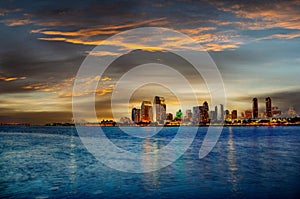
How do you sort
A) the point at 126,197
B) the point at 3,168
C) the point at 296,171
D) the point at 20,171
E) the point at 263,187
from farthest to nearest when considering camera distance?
the point at 3,168
the point at 20,171
the point at 296,171
the point at 263,187
the point at 126,197

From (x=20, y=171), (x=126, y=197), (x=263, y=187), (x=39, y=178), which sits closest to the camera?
(x=126, y=197)

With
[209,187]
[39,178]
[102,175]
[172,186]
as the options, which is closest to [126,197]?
[172,186]

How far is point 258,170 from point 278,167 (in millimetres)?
3790

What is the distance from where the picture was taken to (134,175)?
35062mm

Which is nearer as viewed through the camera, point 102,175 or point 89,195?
point 89,195

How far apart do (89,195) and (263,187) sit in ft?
49.2

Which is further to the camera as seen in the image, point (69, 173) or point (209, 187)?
point (69, 173)

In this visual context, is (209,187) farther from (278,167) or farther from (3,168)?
(3,168)

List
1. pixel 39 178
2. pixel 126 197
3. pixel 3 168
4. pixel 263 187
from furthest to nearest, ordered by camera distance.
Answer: pixel 3 168 < pixel 39 178 < pixel 263 187 < pixel 126 197

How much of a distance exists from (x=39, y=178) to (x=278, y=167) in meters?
28.6

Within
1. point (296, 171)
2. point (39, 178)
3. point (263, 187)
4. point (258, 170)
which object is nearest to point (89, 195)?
point (39, 178)

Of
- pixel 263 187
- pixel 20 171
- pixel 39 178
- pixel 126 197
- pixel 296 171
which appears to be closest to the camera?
pixel 126 197

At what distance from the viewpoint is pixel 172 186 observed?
1144 inches

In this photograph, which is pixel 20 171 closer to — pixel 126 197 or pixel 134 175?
pixel 134 175
